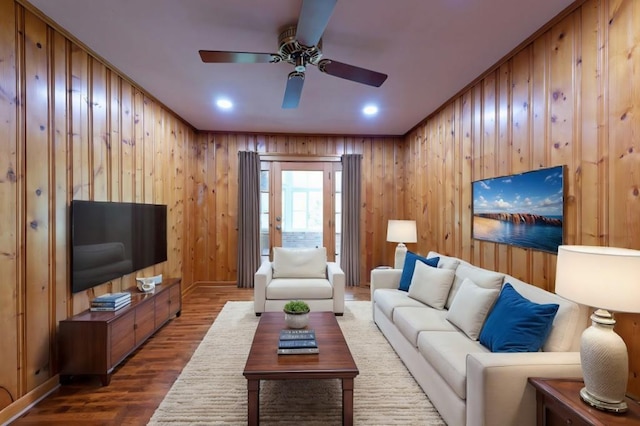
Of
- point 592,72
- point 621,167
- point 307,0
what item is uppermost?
point 307,0

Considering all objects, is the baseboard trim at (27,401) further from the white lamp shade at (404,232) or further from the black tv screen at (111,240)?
the white lamp shade at (404,232)

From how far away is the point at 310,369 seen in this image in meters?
1.84

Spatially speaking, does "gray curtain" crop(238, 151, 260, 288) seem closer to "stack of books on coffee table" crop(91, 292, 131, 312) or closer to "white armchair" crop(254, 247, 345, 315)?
"white armchair" crop(254, 247, 345, 315)

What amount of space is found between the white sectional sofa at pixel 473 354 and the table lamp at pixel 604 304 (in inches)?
8.9

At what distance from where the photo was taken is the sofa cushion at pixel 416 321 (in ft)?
7.72

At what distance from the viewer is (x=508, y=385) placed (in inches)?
61.2

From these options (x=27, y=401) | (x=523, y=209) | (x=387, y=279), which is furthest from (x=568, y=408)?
(x=27, y=401)

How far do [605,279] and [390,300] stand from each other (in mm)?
1926

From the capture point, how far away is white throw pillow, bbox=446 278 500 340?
218 centimetres

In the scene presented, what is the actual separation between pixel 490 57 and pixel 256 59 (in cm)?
207

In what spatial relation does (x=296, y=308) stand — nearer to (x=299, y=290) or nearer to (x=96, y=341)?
(x=299, y=290)

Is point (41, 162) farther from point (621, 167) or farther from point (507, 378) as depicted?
point (621, 167)

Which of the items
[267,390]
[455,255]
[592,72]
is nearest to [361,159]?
[455,255]

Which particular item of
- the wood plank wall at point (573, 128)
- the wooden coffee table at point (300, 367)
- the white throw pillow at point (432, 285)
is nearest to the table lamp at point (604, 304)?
the wood plank wall at point (573, 128)
